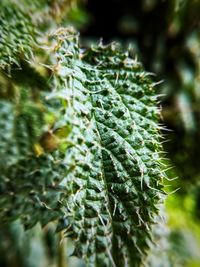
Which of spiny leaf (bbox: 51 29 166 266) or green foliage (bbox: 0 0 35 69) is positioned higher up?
green foliage (bbox: 0 0 35 69)

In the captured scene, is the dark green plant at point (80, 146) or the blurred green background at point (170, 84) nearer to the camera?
the dark green plant at point (80, 146)

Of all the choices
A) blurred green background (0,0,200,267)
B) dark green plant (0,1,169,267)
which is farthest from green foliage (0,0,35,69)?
blurred green background (0,0,200,267)

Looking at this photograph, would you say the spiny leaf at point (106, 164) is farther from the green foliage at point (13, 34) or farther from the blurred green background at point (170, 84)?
the blurred green background at point (170, 84)

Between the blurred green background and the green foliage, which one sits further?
the blurred green background

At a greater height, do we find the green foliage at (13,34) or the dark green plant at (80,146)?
the green foliage at (13,34)

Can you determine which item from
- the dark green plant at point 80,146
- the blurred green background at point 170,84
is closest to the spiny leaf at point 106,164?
the dark green plant at point 80,146

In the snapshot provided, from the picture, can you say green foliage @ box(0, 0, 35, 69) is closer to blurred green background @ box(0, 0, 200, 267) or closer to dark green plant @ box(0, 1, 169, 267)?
dark green plant @ box(0, 1, 169, 267)

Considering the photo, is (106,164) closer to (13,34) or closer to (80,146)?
(80,146)

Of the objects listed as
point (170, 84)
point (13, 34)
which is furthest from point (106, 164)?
point (170, 84)
